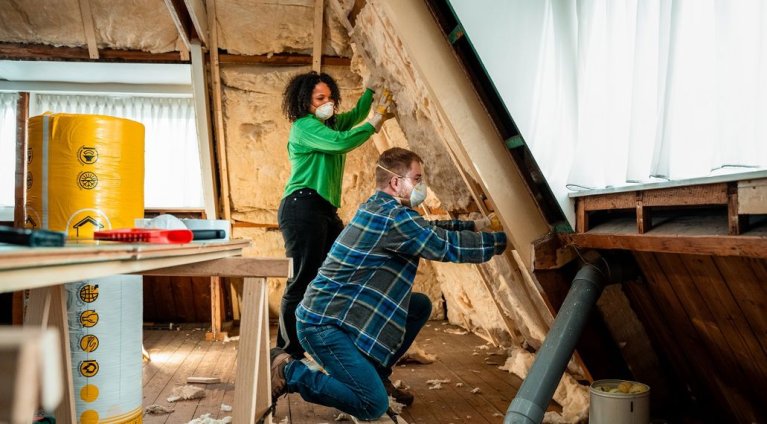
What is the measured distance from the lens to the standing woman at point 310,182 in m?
3.00

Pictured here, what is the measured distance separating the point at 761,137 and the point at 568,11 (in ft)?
3.22

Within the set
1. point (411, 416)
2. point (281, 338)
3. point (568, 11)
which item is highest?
point (568, 11)

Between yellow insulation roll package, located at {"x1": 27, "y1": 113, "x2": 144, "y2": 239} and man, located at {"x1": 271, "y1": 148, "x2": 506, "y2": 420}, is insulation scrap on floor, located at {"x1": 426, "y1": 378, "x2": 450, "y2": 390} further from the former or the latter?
yellow insulation roll package, located at {"x1": 27, "y1": 113, "x2": 144, "y2": 239}

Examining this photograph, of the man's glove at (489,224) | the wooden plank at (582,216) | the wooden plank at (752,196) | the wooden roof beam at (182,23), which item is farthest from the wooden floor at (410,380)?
the wooden roof beam at (182,23)

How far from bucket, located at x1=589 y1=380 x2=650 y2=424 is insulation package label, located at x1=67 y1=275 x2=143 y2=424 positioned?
1569 mm

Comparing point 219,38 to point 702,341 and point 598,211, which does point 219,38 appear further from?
point 702,341

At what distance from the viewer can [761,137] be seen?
4.20 ft

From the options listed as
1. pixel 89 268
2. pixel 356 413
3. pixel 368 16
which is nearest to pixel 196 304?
pixel 368 16

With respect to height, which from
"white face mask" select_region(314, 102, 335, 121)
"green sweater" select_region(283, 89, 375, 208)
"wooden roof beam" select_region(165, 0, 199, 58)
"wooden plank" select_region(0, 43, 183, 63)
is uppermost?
"wooden roof beam" select_region(165, 0, 199, 58)

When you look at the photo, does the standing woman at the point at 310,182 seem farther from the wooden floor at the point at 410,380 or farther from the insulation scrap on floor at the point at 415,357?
the insulation scrap on floor at the point at 415,357

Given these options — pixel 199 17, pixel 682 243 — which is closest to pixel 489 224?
pixel 682 243

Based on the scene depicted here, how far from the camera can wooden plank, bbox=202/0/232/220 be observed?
424 cm

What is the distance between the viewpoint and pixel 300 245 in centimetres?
304

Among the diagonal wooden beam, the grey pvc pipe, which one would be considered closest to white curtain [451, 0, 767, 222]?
the grey pvc pipe
